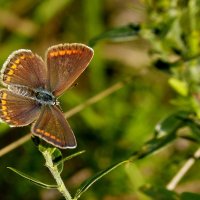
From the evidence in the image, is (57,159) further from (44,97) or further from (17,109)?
(44,97)

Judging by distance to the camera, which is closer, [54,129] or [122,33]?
[54,129]

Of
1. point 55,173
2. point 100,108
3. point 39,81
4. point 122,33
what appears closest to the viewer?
point 55,173

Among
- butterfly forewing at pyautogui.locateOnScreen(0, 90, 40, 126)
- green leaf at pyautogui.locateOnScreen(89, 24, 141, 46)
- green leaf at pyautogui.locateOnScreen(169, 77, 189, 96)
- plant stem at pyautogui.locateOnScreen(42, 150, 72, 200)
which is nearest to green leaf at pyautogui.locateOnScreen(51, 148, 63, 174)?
plant stem at pyautogui.locateOnScreen(42, 150, 72, 200)

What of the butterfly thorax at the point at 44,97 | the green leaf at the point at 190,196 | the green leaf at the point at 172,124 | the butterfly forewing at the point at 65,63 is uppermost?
the butterfly forewing at the point at 65,63

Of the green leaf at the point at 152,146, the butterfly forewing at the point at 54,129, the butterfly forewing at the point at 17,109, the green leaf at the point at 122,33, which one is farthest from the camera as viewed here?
the green leaf at the point at 122,33

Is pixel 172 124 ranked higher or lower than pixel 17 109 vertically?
lower

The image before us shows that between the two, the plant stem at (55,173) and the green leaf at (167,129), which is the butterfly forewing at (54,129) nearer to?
the plant stem at (55,173)

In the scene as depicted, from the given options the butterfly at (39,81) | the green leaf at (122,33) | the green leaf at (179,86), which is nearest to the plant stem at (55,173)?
the butterfly at (39,81)

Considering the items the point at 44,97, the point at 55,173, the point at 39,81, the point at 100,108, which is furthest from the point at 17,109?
the point at 100,108

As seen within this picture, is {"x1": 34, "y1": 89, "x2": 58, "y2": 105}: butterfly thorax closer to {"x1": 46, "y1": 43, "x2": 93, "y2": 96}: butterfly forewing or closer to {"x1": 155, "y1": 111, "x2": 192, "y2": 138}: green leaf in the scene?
{"x1": 46, "y1": 43, "x2": 93, "y2": 96}: butterfly forewing
